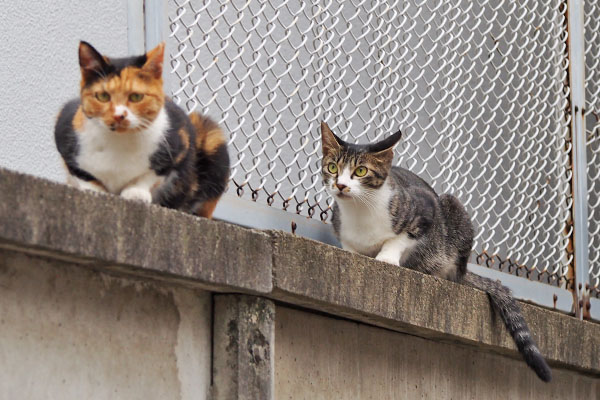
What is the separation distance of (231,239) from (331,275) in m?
0.44

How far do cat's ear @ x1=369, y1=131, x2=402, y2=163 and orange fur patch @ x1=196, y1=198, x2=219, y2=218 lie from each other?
1035 millimetres

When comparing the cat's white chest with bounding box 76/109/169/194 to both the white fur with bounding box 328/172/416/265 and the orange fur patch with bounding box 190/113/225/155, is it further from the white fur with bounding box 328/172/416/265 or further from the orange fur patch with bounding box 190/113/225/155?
the white fur with bounding box 328/172/416/265

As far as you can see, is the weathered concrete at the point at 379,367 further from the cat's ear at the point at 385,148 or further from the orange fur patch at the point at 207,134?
the cat's ear at the point at 385,148

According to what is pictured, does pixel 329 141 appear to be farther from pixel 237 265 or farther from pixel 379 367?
pixel 237 265

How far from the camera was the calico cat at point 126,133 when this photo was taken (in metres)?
2.48

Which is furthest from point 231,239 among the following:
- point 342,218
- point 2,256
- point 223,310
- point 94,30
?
point 94,30

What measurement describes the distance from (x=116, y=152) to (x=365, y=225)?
4.53 ft

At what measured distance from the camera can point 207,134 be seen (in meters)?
2.83

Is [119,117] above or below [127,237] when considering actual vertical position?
above

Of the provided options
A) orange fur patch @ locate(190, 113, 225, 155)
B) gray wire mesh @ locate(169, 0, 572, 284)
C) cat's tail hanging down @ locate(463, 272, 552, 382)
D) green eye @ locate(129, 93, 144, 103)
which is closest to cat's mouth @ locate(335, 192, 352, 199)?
gray wire mesh @ locate(169, 0, 572, 284)

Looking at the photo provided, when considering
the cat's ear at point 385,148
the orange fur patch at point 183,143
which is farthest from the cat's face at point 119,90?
the cat's ear at point 385,148

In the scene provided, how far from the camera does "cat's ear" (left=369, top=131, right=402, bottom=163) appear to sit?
3698 mm

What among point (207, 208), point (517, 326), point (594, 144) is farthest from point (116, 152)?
point (594, 144)

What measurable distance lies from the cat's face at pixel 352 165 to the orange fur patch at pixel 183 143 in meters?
1.04
